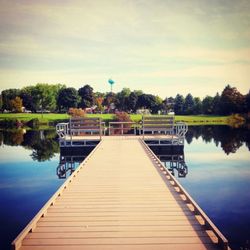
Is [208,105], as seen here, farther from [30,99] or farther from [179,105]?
[30,99]

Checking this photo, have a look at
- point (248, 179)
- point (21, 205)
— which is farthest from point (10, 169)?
point (248, 179)

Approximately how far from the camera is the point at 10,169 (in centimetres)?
1493

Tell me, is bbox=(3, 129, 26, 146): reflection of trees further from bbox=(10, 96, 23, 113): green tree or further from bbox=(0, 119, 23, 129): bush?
bbox=(10, 96, 23, 113): green tree

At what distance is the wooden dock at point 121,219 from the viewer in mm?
4219

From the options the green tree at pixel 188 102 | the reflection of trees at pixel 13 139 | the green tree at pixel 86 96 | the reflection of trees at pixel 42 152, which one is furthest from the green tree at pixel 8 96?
the reflection of trees at pixel 42 152

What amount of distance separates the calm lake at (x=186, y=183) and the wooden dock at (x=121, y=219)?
64.9 inches

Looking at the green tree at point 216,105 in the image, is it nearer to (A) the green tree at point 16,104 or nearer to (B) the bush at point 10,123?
(B) the bush at point 10,123

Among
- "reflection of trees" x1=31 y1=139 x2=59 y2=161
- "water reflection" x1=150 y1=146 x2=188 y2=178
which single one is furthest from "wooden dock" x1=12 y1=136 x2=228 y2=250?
"reflection of trees" x1=31 y1=139 x2=59 y2=161

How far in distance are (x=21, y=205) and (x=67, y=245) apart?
549cm

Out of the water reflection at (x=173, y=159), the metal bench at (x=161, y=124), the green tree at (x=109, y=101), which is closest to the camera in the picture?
the water reflection at (x=173, y=159)

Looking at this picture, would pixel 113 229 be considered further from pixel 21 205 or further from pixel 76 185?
pixel 21 205

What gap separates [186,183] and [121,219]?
6.83 meters

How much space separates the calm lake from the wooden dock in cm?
165

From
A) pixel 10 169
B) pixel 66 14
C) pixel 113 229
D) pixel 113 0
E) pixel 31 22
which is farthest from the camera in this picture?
pixel 31 22
